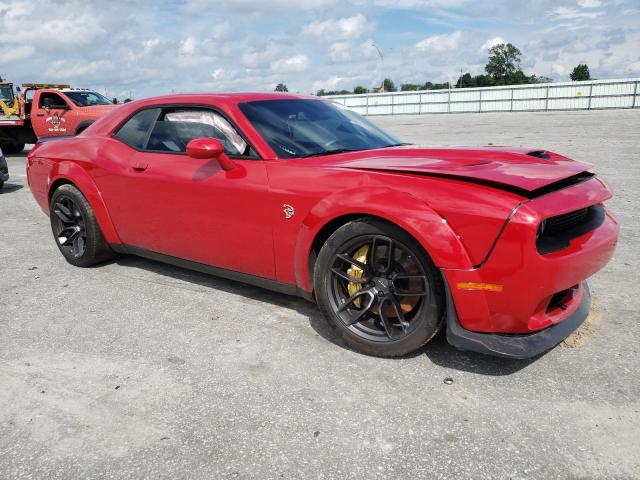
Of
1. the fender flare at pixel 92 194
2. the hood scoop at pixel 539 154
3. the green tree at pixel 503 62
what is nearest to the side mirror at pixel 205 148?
the fender flare at pixel 92 194

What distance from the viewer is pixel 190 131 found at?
374cm

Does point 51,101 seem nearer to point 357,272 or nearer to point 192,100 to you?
point 192,100

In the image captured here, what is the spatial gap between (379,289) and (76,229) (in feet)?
10.0

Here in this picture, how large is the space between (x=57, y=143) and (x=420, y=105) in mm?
37194

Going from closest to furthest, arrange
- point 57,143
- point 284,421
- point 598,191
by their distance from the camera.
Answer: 1. point 284,421
2. point 598,191
3. point 57,143

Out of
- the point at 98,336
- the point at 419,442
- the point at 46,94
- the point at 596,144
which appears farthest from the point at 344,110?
the point at 46,94

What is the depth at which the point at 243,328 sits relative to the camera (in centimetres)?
330

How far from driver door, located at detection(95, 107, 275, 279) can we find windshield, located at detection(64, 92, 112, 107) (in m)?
10.6

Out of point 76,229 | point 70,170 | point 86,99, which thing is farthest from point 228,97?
point 86,99

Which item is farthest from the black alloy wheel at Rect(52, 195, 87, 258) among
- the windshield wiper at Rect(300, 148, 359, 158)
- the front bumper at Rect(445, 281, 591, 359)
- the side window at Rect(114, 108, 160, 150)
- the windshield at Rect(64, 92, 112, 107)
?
the windshield at Rect(64, 92, 112, 107)

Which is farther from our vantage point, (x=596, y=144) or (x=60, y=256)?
(x=596, y=144)

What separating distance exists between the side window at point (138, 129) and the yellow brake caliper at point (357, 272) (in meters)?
2.04

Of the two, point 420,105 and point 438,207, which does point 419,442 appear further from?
point 420,105

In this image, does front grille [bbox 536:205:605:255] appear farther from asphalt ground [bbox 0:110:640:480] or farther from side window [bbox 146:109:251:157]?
side window [bbox 146:109:251:157]
